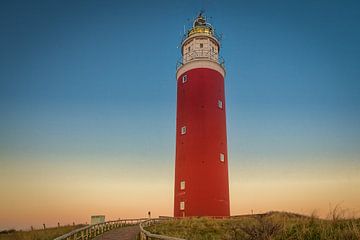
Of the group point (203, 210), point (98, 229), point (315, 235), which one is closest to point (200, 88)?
point (203, 210)

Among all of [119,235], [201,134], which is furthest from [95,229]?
[201,134]

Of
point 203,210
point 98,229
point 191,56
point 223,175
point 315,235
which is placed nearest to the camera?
point 315,235

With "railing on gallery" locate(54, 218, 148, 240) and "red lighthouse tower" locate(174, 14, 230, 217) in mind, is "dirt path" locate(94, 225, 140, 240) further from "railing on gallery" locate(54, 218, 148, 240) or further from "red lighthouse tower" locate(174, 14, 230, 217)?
"red lighthouse tower" locate(174, 14, 230, 217)

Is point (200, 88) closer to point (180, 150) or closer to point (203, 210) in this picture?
point (180, 150)

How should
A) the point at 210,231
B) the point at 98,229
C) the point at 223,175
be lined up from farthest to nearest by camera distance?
the point at 223,175
the point at 98,229
the point at 210,231

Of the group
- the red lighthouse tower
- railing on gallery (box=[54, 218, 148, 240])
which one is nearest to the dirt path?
railing on gallery (box=[54, 218, 148, 240])

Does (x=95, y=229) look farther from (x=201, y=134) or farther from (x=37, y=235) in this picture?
(x=201, y=134)

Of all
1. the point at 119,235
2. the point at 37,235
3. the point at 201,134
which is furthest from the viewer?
the point at 201,134

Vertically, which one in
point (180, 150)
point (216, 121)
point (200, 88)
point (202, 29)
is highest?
point (202, 29)

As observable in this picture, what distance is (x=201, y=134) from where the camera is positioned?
1198 inches

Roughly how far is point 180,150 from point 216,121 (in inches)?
177

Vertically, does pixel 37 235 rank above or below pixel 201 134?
below

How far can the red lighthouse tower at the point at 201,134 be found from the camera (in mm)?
29203

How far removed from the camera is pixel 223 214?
2955 centimetres
